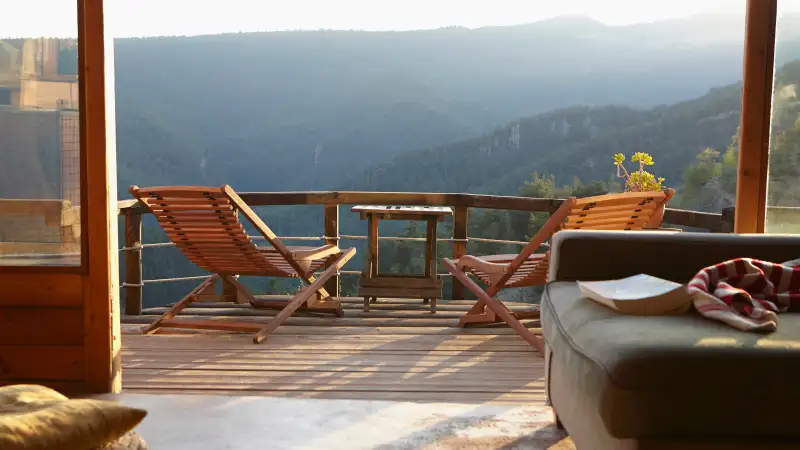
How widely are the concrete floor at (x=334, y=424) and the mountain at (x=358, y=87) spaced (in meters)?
16.6

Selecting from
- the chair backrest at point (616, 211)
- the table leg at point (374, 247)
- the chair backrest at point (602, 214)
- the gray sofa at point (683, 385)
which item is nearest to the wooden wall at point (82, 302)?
the gray sofa at point (683, 385)

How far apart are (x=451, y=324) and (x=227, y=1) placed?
16107 millimetres

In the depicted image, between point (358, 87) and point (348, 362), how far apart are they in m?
18.4

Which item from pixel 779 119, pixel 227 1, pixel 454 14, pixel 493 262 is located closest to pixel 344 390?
pixel 493 262

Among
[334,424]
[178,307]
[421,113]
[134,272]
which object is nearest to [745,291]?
[334,424]

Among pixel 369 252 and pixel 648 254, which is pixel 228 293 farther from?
pixel 648 254

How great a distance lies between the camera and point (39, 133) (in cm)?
279

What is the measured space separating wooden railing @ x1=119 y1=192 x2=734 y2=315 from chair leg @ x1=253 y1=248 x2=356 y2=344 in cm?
77

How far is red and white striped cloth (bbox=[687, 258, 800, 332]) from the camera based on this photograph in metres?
1.93

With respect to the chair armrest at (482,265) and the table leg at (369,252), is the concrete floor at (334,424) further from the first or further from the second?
the table leg at (369,252)

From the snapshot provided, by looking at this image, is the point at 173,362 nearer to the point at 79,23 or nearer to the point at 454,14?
the point at 79,23

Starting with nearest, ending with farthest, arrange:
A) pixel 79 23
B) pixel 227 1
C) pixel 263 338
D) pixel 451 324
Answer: pixel 79 23, pixel 263 338, pixel 451 324, pixel 227 1

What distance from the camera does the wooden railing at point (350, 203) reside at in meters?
4.70

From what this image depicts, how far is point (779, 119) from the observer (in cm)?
291
